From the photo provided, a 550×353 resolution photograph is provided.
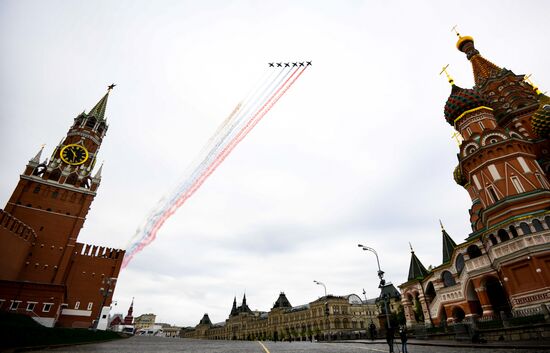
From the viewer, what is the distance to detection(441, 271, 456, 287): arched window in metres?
31.7

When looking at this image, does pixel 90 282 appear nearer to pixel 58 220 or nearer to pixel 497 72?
pixel 58 220

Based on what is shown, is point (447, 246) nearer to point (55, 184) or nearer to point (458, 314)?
point (458, 314)

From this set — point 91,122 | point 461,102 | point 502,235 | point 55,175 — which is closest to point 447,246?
point 502,235

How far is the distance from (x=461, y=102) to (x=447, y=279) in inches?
801

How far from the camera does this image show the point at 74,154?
56438mm

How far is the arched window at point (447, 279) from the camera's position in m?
31.7

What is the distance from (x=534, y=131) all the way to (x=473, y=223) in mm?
11737

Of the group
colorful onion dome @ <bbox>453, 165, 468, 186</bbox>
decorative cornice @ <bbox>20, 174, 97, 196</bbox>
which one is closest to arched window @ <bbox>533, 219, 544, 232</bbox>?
colorful onion dome @ <bbox>453, 165, 468, 186</bbox>

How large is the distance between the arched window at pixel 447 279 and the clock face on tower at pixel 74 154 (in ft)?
207

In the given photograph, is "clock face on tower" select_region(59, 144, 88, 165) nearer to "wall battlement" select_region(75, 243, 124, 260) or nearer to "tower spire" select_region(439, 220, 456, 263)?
"wall battlement" select_region(75, 243, 124, 260)

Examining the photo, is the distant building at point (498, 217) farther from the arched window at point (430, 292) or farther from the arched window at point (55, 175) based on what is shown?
the arched window at point (55, 175)

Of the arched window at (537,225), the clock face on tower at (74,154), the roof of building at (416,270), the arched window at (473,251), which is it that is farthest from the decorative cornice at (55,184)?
the arched window at (537,225)

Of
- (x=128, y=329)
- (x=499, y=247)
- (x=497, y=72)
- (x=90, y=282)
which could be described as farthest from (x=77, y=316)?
(x=497, y=72)

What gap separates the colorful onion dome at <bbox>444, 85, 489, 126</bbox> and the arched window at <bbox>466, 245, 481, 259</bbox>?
49.7ft
